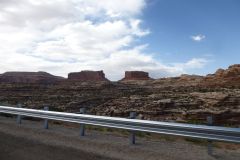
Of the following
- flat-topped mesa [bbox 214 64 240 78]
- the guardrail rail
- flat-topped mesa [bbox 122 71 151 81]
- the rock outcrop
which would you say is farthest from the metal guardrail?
flat-topped mesa [bbox 122 71 151 81]

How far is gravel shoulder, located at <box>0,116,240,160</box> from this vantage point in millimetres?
7315

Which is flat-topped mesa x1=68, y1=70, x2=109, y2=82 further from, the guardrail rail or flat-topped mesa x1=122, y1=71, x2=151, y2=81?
the guardrail rail

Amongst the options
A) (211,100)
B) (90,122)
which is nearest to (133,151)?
(90,122)

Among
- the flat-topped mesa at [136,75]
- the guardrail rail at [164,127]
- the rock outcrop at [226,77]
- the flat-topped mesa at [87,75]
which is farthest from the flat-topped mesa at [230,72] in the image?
the flat-topped mesa at [87,75]

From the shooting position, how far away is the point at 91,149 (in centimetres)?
811

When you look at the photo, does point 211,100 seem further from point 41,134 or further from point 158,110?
point 41,134

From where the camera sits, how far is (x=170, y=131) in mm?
7945

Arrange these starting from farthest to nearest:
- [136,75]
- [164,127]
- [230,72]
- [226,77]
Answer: [136,75], [230,72], [226,77], [164,127]

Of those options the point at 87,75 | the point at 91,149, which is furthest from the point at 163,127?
the point at 87,75

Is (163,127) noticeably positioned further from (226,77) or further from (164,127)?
(226,77)

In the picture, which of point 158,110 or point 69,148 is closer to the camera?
point 69,148

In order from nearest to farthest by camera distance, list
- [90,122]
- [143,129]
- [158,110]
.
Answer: [143,129] < [90,122] < [158,110]

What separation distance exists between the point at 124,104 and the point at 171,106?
21.4 ft

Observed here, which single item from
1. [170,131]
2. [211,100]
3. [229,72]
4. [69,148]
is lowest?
[69,148]
